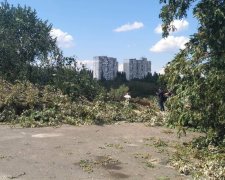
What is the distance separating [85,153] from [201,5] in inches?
221

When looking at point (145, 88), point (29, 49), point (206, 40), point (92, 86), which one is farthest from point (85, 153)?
point (145, 88)

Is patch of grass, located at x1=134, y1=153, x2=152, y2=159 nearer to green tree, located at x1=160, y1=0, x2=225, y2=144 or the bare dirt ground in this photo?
the bare dirt ground

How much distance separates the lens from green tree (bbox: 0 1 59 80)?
33.1 m

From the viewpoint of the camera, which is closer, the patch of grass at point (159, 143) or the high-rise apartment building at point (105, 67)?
the patch of grass at point (159, 143)

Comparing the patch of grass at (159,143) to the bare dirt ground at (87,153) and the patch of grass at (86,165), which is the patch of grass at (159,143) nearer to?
the bare dirt ground at (87,153)

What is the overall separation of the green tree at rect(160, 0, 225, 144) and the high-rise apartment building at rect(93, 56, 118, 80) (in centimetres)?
5335

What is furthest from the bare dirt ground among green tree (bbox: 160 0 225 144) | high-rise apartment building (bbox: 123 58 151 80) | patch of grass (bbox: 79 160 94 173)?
high-rise apartment building (bbox: 123 58 151 80)

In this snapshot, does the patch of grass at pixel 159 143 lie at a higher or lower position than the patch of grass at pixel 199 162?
higher

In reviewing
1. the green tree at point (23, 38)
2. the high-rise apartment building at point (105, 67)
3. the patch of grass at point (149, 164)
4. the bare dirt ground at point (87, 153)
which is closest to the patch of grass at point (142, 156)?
the bare dirt ground at point (87, 153)

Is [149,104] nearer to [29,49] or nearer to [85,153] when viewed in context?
[29,49]

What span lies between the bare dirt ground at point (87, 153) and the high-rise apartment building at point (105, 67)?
168ft

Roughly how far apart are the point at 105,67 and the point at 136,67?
37.5ft

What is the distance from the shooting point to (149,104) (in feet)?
97.2

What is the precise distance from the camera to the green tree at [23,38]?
1304 inches
